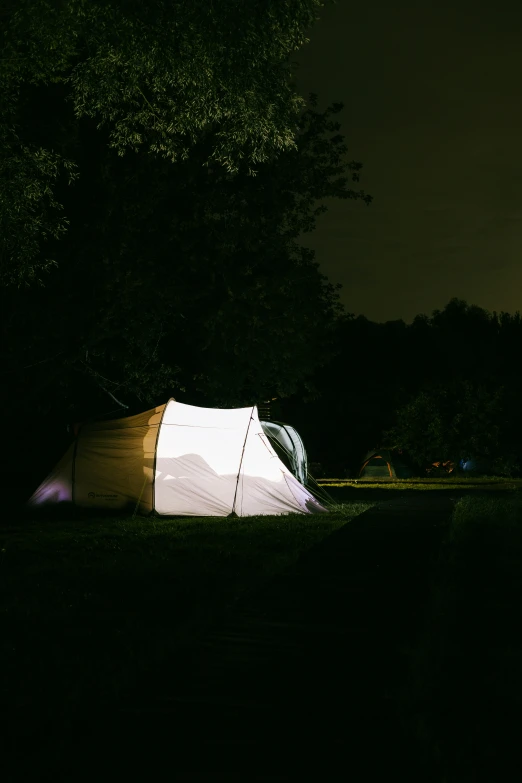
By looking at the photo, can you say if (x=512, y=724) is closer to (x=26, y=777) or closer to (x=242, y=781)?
(x=242, y=781)

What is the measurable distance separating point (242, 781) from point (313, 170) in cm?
2385

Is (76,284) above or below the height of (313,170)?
below

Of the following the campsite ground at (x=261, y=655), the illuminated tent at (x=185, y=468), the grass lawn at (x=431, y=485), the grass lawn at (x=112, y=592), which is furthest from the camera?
the grass lawn at (x=431, y=485)

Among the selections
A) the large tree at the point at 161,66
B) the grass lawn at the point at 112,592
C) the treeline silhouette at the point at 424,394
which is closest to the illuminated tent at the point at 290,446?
the grass lawn at the point at 112,592

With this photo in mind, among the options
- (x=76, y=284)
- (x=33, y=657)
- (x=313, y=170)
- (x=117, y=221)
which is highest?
(x=313, y=170)

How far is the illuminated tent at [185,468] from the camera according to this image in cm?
1709

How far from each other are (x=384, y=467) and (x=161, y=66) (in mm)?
33197

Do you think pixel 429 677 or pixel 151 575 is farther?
pixel 151 575

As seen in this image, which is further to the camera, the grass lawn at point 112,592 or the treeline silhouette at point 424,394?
the treeline silhouette at point 424,394

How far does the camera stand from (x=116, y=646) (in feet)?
18.7

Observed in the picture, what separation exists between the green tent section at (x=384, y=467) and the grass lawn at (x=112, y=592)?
27857 mm

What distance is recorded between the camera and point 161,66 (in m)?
11.2

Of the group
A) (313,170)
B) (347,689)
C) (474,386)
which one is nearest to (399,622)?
(347,689)

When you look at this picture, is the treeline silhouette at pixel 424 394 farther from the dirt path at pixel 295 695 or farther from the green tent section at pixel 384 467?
the dirt path at pixel 295 695
